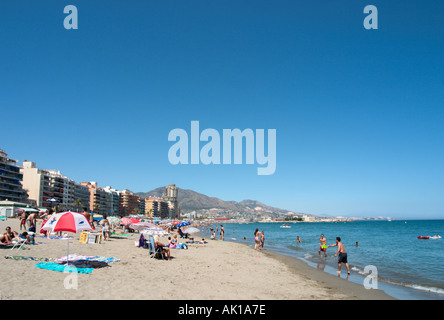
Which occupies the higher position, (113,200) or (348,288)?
(348,288)

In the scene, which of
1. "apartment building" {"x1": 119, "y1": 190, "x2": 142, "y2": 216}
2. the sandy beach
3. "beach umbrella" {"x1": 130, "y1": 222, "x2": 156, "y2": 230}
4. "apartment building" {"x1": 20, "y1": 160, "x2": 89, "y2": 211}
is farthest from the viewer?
"apartment building" {"x1": 119, "y1": 190, "x2": 142, "y2": 216}

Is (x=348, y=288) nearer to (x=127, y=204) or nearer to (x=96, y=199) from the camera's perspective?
(x=96, y=199)

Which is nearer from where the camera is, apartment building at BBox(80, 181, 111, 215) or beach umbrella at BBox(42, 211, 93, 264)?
beach umbrella at BBox(42, 211, 93, 264)

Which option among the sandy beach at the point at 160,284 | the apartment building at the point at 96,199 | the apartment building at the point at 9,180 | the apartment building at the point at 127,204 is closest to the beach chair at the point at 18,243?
the sandy beach at the point at 160,284

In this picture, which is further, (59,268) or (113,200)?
(113,200)

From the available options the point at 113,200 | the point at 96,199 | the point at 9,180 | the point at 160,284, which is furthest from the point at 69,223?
the point at 113,200

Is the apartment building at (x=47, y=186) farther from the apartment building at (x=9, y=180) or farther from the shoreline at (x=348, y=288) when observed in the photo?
the shoreline at (x=348, y=288)

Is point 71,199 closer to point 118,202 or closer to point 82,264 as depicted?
point 118,202

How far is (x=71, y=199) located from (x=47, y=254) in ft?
374

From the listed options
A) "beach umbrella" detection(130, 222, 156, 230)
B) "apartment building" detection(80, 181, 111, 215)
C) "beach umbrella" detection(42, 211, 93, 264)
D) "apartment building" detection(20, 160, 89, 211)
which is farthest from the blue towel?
"apartment building" detection(80, 181, 111, 215)

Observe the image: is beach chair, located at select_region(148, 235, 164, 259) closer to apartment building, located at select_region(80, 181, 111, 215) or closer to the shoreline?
the shoreline

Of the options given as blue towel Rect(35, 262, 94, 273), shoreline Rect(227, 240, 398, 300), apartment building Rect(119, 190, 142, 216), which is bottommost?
apartment building Rect(119, 190, 142, 216)

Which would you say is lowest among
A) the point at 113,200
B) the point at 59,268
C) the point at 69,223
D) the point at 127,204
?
the point at 127,204

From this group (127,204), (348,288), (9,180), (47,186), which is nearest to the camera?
(348,288)
